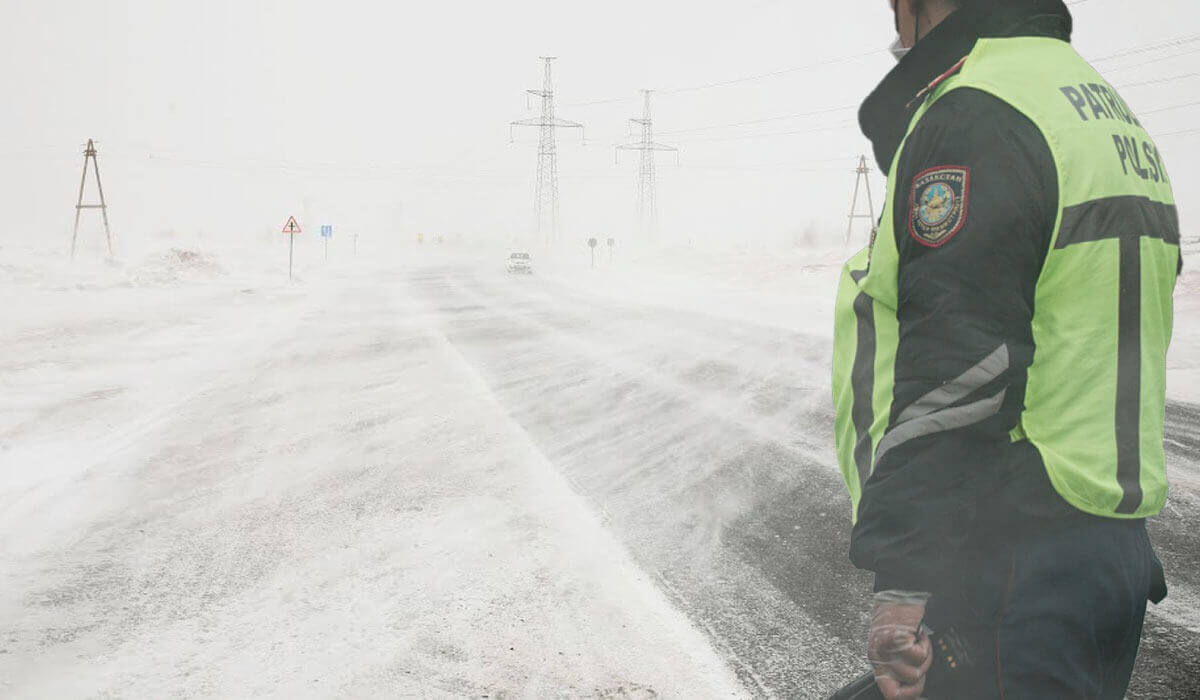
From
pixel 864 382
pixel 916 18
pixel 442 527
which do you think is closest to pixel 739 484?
pixel 442 527

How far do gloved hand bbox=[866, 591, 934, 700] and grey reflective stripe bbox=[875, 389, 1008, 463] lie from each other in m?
0.28

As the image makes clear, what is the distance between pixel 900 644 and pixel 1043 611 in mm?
241

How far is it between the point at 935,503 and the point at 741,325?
13035 millimetres

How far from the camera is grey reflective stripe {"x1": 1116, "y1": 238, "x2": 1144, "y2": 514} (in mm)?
A: 1240

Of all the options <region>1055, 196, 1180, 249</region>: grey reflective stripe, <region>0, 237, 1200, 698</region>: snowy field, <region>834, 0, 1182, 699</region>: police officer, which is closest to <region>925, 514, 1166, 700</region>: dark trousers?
<region>834, 0, 1182, 699</region>: police officer

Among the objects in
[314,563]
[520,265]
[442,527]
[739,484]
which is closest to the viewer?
[314,563]

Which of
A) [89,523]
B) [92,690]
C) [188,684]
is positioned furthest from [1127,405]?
[89,523]

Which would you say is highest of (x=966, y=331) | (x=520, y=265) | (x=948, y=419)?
(x=520, y=265)

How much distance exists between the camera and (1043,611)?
50.4 inches

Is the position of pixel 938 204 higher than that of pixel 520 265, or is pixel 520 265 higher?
pixel 520 265

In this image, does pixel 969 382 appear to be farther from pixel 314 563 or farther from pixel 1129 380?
pixel 314 563

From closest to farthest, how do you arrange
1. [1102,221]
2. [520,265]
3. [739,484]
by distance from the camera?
[1102,221], [739,484], [520,265]

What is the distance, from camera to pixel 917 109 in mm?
1447

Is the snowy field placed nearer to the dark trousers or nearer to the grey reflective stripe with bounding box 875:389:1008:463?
the dark trousers
